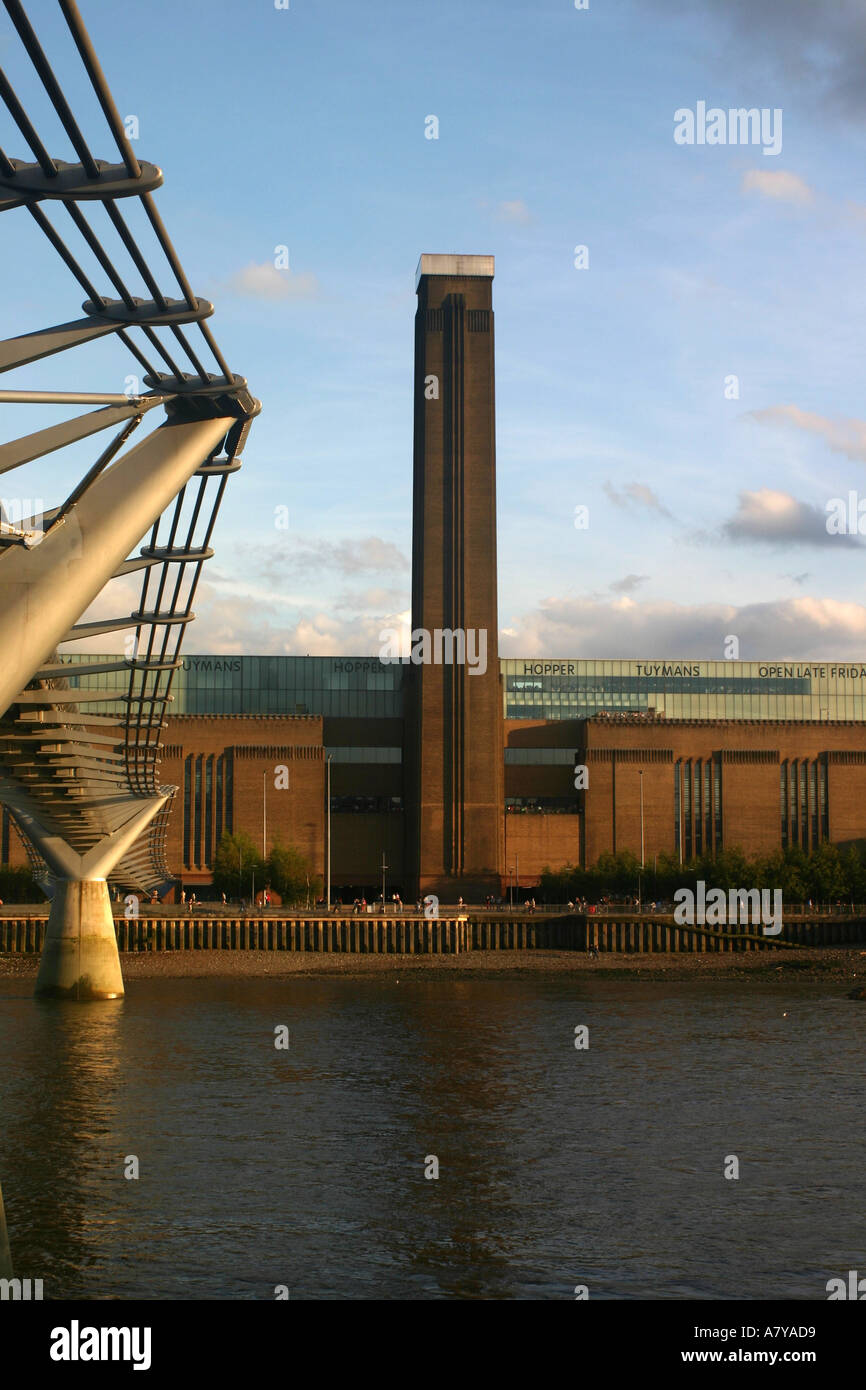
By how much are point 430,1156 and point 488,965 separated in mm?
39325

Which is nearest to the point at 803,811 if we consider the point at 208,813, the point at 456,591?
the point at 456,591

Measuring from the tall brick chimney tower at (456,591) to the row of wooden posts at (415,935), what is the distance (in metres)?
12.6

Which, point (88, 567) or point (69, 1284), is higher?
point (88, 567)

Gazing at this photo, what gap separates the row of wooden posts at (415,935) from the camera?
63094mm

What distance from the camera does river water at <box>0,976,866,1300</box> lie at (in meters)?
16.0

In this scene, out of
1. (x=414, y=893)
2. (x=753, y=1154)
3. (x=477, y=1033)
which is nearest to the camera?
(x=753, y=1154)

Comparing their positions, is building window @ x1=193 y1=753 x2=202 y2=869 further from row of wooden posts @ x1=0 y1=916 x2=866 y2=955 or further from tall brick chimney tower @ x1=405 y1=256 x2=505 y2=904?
row of wooden posts @ x1=0 y1=916 x2=866 y2=955

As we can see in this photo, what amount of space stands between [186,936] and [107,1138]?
4116 centimetres

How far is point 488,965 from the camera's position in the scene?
60656 mm

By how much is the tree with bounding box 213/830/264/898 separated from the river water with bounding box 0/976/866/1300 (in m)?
39.8

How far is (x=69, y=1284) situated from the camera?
592 inches

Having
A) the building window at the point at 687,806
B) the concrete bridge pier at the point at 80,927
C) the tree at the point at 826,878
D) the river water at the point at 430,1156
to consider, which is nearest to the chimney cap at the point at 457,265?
the building window at the point at 687,806
